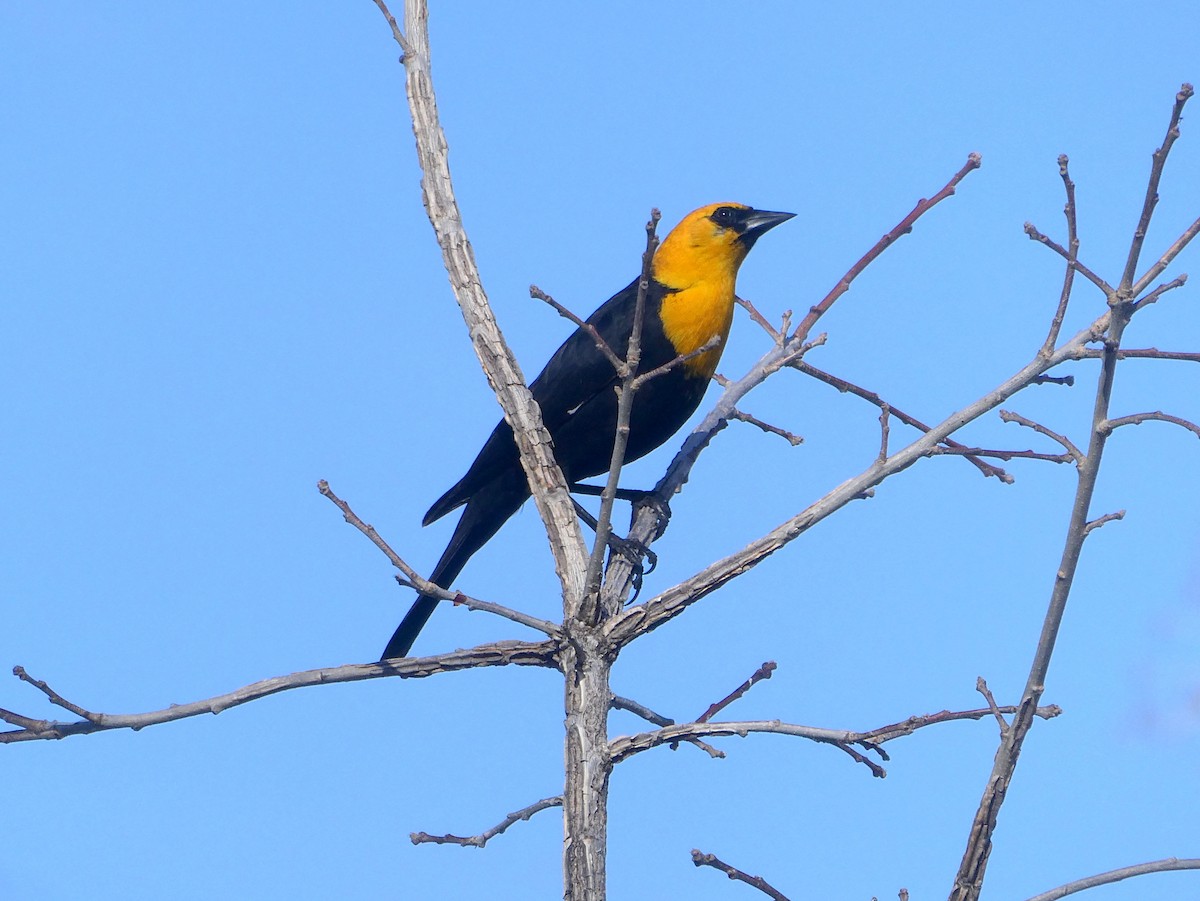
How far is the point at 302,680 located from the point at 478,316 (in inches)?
48.1

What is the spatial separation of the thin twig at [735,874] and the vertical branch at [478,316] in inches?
33.5

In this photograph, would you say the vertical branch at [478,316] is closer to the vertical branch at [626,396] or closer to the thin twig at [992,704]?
the vertical branch at [626,396]

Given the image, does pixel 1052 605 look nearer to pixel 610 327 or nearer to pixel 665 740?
pixel 665 740

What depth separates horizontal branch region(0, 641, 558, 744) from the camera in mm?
2898

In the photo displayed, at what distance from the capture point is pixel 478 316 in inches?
145

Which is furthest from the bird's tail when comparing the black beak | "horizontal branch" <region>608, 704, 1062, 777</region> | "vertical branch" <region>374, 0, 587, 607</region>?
"horizontal branch" <region>608, 704, 1062, 777</region>

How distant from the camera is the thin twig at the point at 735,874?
2.58 metres

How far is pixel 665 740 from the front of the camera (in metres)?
3.05

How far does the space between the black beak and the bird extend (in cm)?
23

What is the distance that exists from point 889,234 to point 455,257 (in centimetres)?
131

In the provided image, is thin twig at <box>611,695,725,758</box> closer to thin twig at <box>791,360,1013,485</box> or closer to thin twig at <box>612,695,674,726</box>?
thin twig at <box>612,695,674,726</box>

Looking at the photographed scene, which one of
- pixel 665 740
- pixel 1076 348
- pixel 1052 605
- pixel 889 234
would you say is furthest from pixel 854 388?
pixel 1052 605

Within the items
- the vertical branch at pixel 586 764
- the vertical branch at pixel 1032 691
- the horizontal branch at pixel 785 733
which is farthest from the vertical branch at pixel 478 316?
the vertical branch at pixel 1032 691

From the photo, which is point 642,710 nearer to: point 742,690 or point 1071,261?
point 742,690
